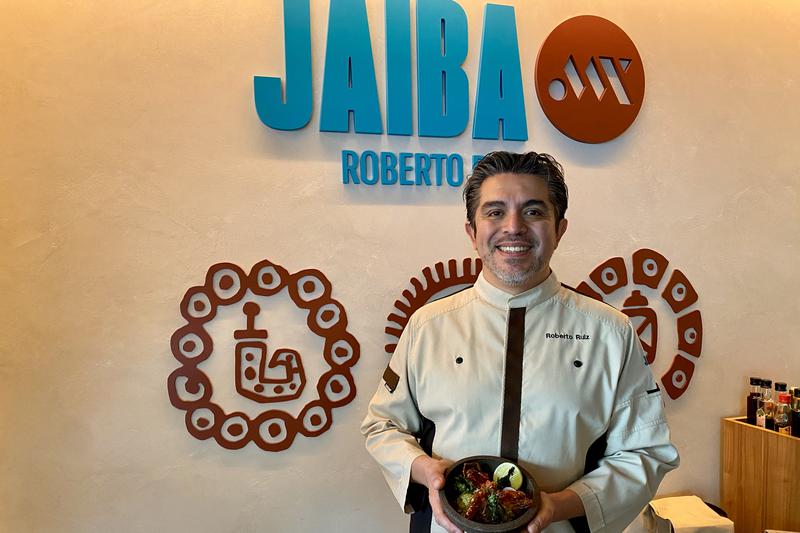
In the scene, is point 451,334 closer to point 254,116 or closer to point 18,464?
point 254,116

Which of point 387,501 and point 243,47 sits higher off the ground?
point 243,47

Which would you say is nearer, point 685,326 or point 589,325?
point 589,325

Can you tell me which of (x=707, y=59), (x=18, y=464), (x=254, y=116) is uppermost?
(x=707, y=59)

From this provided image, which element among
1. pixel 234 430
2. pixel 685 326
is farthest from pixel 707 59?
pixel 234 430

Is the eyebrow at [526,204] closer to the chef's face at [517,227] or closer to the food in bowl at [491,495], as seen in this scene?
the chef's face at [517,227]

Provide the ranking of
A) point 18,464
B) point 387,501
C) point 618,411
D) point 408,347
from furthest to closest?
1. point 387,501
2. point 18,464
3. point 408,347
4. point 618,411

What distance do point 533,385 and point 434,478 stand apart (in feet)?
1.04

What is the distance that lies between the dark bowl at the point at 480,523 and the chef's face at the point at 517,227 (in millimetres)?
415

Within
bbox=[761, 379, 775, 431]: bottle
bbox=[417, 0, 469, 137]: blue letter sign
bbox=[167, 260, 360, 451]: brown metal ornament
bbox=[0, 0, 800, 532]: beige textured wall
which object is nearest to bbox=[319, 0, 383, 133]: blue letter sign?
bbox=[0, 0, 800, 532]: beige textured wall

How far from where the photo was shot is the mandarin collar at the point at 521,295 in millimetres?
1317

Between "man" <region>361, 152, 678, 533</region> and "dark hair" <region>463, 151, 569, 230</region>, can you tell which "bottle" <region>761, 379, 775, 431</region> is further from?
"dark hair" <region>463, 151, 569, 230</region>

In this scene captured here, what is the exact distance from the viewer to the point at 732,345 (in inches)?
90.3

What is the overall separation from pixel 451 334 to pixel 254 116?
1.06 metres

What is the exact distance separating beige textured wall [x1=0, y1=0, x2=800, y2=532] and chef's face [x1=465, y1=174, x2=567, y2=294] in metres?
0.72
